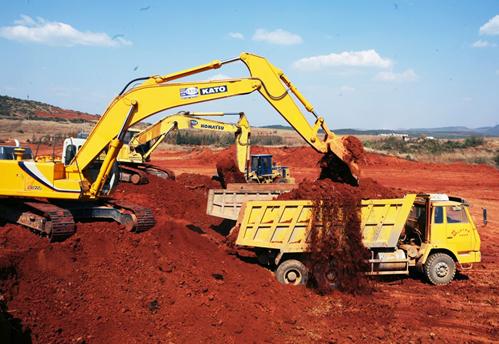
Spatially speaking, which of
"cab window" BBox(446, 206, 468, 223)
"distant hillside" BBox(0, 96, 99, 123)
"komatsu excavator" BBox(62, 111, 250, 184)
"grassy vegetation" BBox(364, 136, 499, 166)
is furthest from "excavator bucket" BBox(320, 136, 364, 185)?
"distant hillside" BBox(0, 96, 99, 123)

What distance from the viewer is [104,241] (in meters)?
10.0

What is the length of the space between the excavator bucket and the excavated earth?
1.30ft

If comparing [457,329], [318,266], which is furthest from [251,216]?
[457,329]

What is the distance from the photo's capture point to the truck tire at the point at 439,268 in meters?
10.5

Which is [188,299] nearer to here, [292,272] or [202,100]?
[292,272]

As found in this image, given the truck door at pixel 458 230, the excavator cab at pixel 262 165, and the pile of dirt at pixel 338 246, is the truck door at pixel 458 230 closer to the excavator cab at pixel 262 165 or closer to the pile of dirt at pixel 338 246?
the pile of dirt at pixel 338 246

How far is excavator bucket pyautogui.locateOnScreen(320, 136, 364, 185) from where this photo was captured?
10.9 m

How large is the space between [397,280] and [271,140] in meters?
60.2

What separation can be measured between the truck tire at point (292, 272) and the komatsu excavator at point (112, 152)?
259cm

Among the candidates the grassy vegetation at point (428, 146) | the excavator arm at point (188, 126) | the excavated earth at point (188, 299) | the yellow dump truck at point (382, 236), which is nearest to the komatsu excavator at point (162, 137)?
the excavator arm at point (188, 126)

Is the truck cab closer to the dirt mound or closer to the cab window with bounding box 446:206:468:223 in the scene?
the cab window with bounding box 446:206:468:223

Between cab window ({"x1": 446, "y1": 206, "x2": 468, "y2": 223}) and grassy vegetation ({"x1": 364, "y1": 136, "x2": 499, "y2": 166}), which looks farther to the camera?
grassy vegetation ({"x1": 364, "y1": 136, "x2": 499, "y2": 166})

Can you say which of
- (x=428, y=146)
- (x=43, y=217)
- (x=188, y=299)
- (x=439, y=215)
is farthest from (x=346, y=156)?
(x=428, y=146)

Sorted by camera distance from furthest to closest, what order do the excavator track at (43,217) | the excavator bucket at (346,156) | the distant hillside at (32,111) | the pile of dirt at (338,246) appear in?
the distant hillside at (32,111)
the excavator bucket at (346,156)
the pile of dirt at (338,246)
the excavator track at (43,217)
